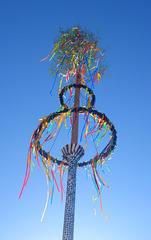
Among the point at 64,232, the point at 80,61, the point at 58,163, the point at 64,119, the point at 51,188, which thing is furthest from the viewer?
the point at 80,61

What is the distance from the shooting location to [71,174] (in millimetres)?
9477

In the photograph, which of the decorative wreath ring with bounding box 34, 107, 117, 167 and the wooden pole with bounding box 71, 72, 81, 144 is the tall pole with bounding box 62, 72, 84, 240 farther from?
the decorative wreath ring with bounding box 34, 107, 117, 167

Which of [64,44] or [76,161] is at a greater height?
[64,44]

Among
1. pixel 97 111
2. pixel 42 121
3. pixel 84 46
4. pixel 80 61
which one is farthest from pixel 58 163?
pixel 84 46

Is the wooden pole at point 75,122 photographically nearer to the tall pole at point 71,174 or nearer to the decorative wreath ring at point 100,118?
the tall pole at point 71,174

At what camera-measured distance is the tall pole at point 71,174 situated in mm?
8253

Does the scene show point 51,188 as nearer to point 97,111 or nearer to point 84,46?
point 97,111

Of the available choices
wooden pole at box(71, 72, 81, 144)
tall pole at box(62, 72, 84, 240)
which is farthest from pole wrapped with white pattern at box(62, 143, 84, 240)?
wooden pole at box(71, 72, 81, 144)

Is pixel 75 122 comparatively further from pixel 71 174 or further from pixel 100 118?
pixel 71 174

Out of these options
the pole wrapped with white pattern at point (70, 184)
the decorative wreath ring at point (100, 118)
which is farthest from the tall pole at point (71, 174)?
the decorative wreath ring at point (100, 118)

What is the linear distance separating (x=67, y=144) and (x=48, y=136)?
1029mm

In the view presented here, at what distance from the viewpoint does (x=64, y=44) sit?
13.8m

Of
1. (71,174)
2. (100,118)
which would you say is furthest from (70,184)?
(100,118)

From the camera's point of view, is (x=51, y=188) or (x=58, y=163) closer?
(x=51, y=188)
